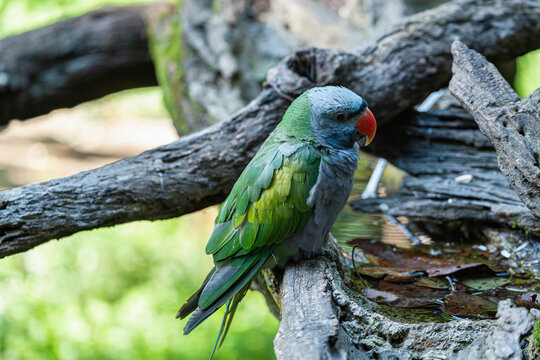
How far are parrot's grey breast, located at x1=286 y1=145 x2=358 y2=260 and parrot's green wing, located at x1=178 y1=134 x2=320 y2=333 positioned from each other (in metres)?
0.03

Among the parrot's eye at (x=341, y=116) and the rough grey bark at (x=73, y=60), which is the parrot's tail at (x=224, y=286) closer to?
the parrot's eye at (x=341, y=116)

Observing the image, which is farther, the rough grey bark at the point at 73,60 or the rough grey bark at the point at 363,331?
the rough grey bark at the point at 73,60

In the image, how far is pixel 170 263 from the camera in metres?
6.27

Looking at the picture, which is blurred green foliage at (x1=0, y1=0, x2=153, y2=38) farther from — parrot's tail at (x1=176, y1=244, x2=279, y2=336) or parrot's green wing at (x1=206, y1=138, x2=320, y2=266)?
parrot's tail at (x1=176, y1=244, x2=279, y2=336)

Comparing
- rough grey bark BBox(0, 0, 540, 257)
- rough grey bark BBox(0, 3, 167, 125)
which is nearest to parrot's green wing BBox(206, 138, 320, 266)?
rough grey bark BBox(0, 0, 540, 257)

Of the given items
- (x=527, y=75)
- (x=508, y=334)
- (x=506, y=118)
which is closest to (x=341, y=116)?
(x=506, y=118)

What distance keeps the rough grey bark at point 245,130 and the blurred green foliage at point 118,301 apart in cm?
158

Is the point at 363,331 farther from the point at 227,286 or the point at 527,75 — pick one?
the point at 527,75

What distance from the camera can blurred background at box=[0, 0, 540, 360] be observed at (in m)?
4.64

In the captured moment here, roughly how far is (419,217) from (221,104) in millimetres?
1690

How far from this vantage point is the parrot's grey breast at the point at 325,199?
2129 mm

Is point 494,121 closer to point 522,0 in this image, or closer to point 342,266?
point 342,266

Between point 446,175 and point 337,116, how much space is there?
121 cm

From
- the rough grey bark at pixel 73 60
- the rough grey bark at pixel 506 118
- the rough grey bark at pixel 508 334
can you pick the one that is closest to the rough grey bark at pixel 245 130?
the rough grey bark at pixel 506 118
